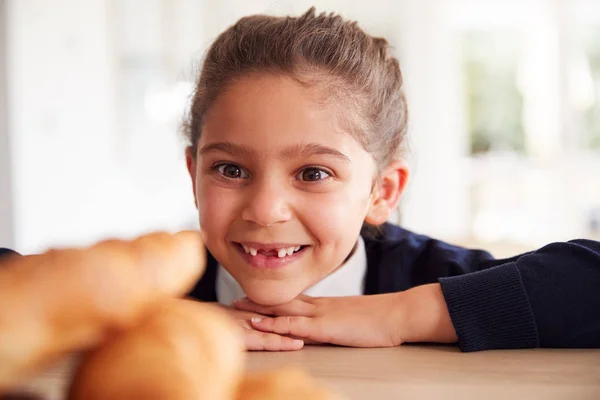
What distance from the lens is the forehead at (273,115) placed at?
2.89ft

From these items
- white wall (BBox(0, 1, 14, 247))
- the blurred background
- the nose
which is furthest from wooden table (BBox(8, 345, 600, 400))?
the blurred background

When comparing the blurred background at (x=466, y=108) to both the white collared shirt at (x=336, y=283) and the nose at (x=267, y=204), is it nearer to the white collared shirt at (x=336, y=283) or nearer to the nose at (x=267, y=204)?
the white collared shirt at (x=336, y=283)

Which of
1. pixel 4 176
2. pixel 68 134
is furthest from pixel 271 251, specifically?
pixel 68 134

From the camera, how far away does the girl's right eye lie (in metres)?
0.92

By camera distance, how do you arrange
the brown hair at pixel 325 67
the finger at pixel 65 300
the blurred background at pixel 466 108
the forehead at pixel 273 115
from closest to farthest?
the finger at pixel 65 300, the forehead at pixel 273 115, the brown hair at pixel 325 67, the blurred background at pixel 466 108

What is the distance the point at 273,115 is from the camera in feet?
2.92

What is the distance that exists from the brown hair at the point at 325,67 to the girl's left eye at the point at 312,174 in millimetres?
96

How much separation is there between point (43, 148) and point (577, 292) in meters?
2.61

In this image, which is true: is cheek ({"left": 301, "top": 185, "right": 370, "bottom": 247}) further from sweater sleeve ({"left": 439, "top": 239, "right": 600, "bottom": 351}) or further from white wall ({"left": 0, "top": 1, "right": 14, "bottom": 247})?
white wall ({"left": 0, "top": 1, "right": 14, "bottom": 247})

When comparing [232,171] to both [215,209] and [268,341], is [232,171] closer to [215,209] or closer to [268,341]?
[215,209]

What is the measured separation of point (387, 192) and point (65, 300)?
1.00m

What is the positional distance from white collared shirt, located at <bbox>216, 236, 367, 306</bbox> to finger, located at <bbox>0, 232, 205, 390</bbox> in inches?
35.7

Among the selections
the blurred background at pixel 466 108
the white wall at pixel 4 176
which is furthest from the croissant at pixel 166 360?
the blurred background at pixel 466 108

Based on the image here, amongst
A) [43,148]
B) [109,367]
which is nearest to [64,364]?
[109,367]
